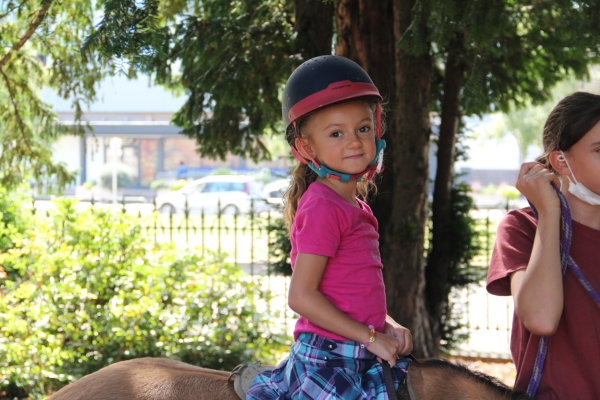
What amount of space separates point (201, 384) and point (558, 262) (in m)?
1.30

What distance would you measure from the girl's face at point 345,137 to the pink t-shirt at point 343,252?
11 cm

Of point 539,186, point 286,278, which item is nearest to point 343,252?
point 539,186

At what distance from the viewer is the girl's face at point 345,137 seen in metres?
2.27

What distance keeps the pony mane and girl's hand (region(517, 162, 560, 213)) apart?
58cm

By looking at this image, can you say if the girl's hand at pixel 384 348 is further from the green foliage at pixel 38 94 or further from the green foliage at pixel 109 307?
the green foliage at pixel 38 94

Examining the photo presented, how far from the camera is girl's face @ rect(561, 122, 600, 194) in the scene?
6.70 feet

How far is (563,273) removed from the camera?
198 cm

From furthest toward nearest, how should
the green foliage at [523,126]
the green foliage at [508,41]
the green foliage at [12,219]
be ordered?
the green foliage at [523,126]
the green foliage at [12,219]
the green foliage at [508,41]

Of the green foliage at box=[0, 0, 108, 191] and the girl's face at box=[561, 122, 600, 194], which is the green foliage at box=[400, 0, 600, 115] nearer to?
the girl's face at box=[561, 122, 600, 194]

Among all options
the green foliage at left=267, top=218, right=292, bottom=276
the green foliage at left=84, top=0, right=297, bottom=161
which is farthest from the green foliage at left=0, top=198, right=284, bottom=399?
the green foliage at left=84, top=0, right=297, bottom=161

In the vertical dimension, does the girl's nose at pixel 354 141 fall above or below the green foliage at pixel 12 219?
above

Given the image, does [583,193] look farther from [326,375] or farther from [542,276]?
[326,375]

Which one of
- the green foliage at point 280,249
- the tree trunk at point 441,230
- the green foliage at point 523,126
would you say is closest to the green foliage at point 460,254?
the tree trunk at point 441,230

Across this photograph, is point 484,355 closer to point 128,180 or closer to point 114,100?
point 114,100
